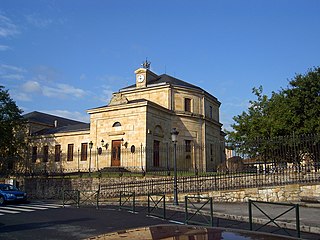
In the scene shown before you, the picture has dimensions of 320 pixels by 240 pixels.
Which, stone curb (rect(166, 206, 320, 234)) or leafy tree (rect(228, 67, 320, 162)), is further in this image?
leafy tree (rect(228, 67, 320, 162))

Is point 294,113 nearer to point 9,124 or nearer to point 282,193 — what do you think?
point 282,193

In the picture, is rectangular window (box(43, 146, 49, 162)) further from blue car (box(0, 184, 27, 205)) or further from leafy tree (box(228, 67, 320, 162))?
leafy tree (box(228, 67, 320, 162))

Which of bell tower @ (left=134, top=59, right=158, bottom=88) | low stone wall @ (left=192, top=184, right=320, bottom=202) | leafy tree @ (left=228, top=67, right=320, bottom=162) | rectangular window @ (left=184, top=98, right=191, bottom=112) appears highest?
bell tower @ (left=134, top=59, right=158, bottom=88)

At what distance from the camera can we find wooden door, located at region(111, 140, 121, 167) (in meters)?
33.5

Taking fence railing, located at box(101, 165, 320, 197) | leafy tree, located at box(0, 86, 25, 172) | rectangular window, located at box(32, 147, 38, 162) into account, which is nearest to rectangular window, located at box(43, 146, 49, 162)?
rectangular window, located at box(32, 147, 38, 162)

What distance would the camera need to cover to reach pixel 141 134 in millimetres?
33062

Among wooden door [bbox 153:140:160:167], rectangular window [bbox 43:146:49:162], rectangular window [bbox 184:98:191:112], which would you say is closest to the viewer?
wooden door [bbox 153:140:160:167]

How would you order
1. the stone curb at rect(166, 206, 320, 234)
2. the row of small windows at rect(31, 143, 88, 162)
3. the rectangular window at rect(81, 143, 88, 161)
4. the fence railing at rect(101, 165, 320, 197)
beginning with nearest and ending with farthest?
the stone curb at rect(166, 206, 320, 234), the fence railing at rect(101, 165, 320, 197), the rectangular window at rect(81, 143, 88, 161), the row of small windows at rect(31, 143, 88, 162)

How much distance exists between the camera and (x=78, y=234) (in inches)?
409

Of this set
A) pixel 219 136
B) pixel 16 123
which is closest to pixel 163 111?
pixel 219 136

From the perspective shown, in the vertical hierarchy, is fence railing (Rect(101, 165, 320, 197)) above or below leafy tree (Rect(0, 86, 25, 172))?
below

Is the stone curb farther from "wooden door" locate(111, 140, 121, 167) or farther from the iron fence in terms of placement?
"wooden door" locate(111, 140, 121, 167)

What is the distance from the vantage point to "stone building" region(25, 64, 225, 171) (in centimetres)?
3341

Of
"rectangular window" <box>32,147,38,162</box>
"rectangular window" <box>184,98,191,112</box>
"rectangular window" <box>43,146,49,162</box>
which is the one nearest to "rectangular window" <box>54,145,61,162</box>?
"rectangular window" <box>43,146,49,162</box>
